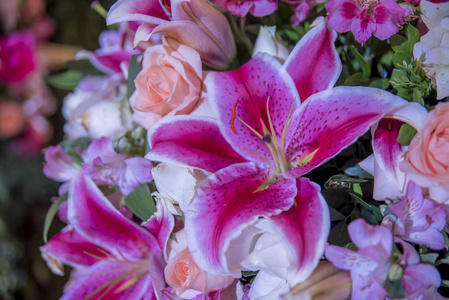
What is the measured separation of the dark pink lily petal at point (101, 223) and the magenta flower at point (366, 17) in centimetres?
27

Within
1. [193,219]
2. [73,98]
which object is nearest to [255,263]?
[193,219]

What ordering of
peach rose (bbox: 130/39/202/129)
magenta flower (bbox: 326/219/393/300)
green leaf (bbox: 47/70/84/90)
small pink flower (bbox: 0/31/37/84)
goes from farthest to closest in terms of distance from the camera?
small pink flower (bbox: 0/31/37/84) < green leaf (bbox: 47/70/84/90) < peach rose (bbox: 130/39/202/129) < magenta flower (bbox: 326/219/393/300)

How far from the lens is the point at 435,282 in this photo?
1.03 ft

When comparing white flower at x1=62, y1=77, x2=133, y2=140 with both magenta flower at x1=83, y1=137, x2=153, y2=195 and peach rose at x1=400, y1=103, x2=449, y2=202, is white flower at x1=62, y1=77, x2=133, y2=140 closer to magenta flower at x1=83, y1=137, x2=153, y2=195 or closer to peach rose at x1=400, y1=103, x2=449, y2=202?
magenta flower at x1=83, y1=137, x2=153, y2=195

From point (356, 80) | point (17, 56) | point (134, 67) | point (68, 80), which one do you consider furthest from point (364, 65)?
point (17, 56)

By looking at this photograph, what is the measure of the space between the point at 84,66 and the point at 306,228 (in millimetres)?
437

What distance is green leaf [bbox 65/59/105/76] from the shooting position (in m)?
0.63

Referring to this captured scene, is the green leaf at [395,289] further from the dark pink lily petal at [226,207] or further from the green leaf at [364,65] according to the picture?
the green leaf at [364,65]

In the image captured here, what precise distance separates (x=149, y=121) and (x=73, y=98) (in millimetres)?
275

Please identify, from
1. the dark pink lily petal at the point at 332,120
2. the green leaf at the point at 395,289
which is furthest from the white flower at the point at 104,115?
the green leaf at the point at 395,289

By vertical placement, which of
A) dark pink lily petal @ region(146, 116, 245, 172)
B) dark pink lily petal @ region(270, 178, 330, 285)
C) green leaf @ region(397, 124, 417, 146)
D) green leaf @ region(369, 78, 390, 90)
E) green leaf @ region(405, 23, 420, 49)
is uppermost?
green leaf @ region(405, 23, 420, 49)

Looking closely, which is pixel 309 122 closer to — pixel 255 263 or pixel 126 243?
pixel 255 263

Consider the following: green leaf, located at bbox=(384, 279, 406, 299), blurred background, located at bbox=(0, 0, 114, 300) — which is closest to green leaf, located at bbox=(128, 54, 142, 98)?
green leaf, located at bbox=(384, 279, 406, 299)

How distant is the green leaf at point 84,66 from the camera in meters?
0.63
